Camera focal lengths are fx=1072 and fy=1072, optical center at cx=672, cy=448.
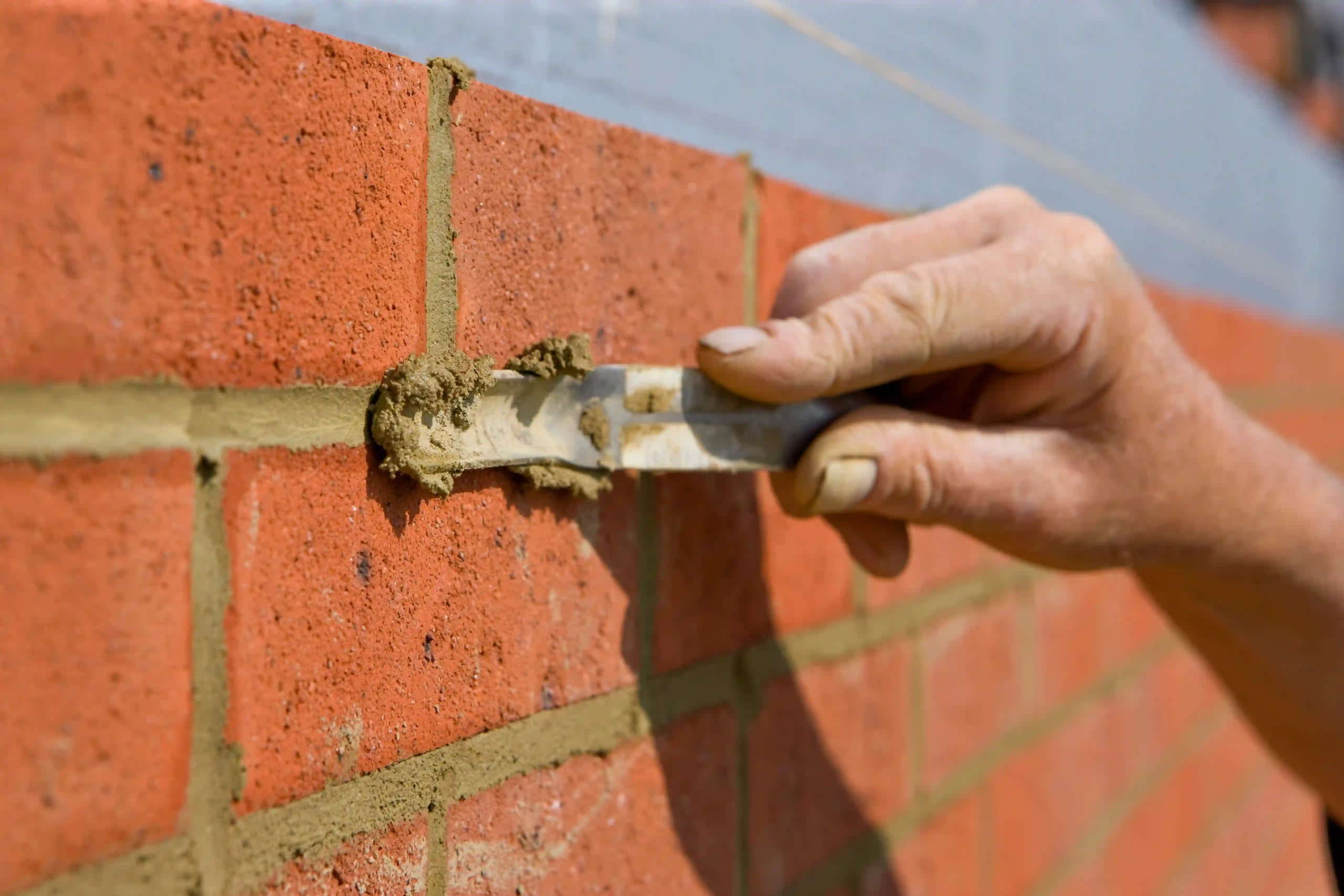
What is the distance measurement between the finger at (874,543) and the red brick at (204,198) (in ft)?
1.48

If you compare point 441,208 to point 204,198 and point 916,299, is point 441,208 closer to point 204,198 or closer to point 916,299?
point 204,198

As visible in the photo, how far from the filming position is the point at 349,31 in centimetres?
65

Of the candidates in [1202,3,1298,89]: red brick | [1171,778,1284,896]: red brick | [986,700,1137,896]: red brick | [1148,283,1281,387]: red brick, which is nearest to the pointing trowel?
[986,700,1137,896]: red brick

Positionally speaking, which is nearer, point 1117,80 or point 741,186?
point 741,186

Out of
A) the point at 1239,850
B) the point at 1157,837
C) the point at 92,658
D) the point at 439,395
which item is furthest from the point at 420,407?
the point at 1239,850

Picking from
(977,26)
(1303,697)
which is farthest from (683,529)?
(977,26)

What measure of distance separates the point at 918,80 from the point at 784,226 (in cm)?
54

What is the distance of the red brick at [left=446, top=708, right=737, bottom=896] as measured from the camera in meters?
0.69

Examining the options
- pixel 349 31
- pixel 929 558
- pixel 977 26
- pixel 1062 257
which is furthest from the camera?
pixel 977 26

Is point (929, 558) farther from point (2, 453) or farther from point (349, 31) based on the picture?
point (2, 453)

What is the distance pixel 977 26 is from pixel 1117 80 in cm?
82

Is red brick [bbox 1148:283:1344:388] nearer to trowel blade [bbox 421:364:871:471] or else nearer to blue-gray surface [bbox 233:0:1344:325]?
blue-gray surface [bbox 233:0:1344:325]

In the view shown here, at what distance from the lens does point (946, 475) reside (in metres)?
0.85

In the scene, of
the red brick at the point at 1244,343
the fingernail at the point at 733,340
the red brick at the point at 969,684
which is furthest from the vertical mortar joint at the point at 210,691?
the red brick at the point at 1244,343
